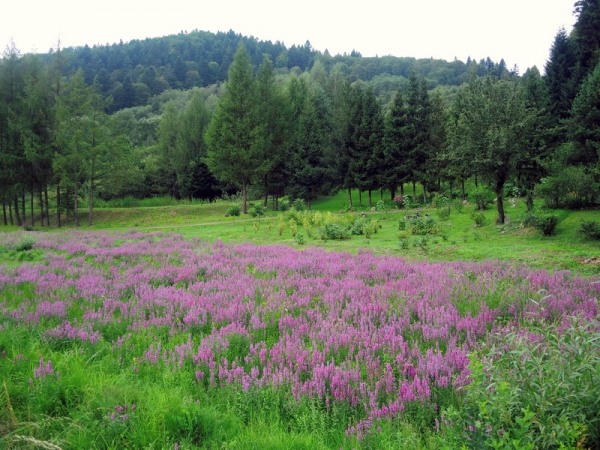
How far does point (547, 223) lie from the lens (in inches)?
647

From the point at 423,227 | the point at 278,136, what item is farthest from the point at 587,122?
the point at 278,136

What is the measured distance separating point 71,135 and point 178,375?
44.2 metres

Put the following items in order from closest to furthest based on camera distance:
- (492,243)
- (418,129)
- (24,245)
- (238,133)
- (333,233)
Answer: (24,245) < (492,243) < (333,233) < (238,133) < (418,129)

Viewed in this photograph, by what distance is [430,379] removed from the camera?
4.10 meters

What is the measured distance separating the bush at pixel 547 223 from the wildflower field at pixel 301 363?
9.41 metres

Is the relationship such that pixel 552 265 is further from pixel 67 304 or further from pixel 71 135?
pixel 71 135

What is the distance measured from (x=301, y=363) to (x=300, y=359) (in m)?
0.06

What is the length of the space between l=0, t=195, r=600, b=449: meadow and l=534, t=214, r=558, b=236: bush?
808cm

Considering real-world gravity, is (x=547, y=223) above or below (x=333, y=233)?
above

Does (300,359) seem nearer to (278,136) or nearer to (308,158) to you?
(308,158)

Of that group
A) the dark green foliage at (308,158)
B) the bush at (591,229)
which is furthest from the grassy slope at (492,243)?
the dark green foliage at (308,158)

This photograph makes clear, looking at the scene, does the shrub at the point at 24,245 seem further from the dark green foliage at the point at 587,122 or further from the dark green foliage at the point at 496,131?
the dark green foliage at the point at 587,122

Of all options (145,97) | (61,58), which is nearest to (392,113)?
(61,58)

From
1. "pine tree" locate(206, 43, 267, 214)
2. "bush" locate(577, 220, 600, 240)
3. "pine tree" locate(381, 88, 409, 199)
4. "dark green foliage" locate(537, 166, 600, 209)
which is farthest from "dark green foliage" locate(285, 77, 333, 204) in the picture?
"bush" locate(577, 220, 600, 240)
